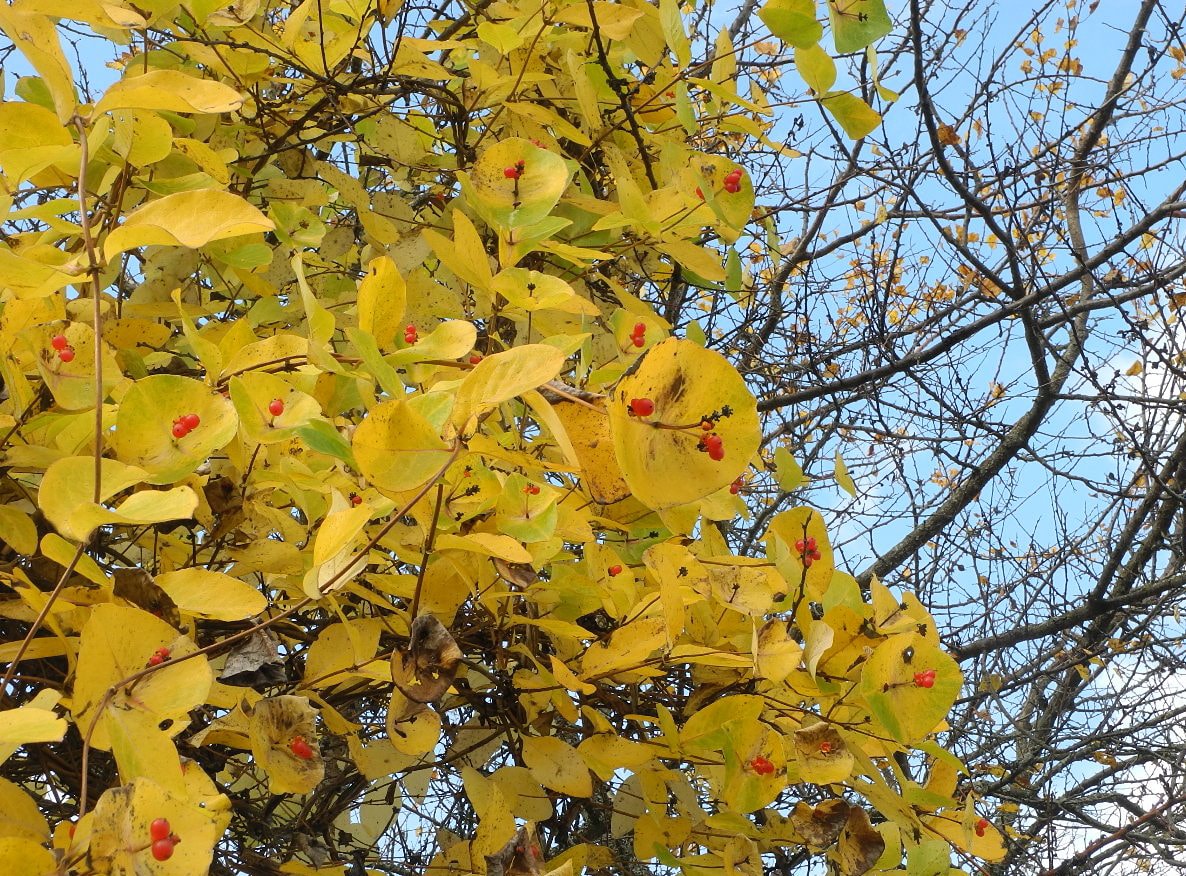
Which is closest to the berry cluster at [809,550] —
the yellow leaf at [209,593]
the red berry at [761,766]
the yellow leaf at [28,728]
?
the red berry at [761,766]

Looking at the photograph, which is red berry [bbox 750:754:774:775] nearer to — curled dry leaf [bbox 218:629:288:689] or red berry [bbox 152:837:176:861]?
curled dry leaf [bbox 218:629:288:689]

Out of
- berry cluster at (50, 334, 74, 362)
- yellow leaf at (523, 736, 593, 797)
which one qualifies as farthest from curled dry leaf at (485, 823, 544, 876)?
berry cluster at (50, 334, 74, 362)

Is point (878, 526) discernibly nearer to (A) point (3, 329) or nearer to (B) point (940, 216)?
(B) point (940, 216)

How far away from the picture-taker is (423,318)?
1.13 metres

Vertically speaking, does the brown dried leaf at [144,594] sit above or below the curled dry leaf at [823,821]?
above

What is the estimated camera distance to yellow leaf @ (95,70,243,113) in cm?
65

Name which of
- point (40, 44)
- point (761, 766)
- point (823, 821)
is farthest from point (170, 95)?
point (823, 821)

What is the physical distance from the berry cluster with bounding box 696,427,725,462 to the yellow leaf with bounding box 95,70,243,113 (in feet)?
1.20

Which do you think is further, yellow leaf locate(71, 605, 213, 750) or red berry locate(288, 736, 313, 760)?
red berry locate(288, 736, 313, 760)

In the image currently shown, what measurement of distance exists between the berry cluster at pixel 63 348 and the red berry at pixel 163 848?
17.3 inches

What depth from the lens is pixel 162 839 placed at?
49cm

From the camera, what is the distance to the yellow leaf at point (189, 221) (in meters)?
0.59

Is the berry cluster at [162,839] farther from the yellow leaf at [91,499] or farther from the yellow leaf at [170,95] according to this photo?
the yellow leaf at [170,95]

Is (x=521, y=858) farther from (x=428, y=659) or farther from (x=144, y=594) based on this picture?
(x=144, y=594)
